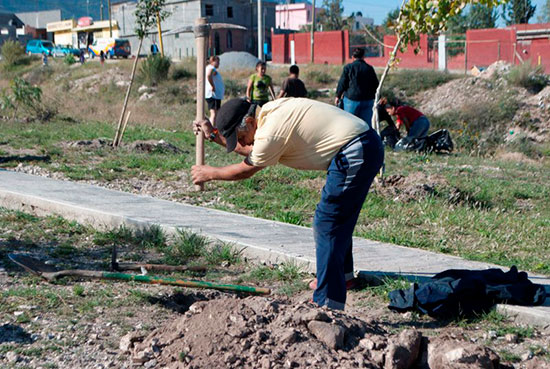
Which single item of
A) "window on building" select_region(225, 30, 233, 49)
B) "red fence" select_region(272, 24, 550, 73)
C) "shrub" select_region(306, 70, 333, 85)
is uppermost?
"window on building" select_region(225, 30, 233, 49)

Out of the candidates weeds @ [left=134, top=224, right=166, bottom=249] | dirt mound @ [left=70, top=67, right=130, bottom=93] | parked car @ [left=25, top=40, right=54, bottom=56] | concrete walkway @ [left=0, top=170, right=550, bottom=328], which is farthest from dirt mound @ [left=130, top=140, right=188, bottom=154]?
parked car @ [left=25, top=40, right=54, bottom=56]

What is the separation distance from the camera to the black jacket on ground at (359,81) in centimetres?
978

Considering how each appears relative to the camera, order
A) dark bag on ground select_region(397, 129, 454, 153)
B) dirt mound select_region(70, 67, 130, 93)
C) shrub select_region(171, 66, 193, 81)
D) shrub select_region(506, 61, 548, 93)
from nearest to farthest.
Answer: dark bag on ground select_region(397, 129, 454, 153)
shrub select_region(506, 61, 548, 93)
shrub select_region(171, 66, 193, 81)
dirt mound select_region(70, 67, 130, 93)

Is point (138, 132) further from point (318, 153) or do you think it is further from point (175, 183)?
point (318, 153)

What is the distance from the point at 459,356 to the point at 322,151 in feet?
4.85

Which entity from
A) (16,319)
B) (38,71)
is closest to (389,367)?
(16,319)

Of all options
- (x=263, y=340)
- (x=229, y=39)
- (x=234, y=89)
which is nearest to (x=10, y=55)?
(x=229, y=39)

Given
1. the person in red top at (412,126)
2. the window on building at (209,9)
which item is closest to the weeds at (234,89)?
the person in red top at (412,126)

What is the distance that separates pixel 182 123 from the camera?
54.9 feet

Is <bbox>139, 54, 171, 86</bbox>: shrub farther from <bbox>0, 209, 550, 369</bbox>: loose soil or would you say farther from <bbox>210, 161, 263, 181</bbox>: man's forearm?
<bbox>210, 161, 263, 181</bbox>: man's forearm

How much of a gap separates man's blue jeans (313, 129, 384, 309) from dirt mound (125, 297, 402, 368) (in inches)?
17.0

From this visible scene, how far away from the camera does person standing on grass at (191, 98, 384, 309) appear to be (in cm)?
385

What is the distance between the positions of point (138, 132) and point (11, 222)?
7194 millimetres

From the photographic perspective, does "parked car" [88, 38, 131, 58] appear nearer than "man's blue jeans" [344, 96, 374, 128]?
No
